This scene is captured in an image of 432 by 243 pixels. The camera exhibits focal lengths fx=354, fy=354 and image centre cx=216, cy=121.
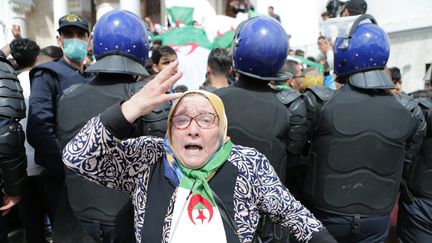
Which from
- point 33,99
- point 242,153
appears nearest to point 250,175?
point 242,153

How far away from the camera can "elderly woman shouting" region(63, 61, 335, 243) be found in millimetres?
1443

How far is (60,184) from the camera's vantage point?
3049 mm

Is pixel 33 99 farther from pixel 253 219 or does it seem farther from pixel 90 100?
pixel 253 219

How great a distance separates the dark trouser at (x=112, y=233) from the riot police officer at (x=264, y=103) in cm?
79

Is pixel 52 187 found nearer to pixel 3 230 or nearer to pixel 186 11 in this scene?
pixel 3 230

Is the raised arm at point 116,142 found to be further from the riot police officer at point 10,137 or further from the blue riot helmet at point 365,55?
the blue riot helmet at point 365,55

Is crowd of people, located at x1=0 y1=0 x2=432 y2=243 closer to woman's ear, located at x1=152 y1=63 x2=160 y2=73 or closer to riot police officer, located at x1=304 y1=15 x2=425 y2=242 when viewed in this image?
riot police officer, located at x1=304 y1=15 x2=425 y2=242

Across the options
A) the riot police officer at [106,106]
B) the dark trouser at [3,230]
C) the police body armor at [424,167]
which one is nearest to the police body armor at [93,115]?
the riot police officer at [106,106]

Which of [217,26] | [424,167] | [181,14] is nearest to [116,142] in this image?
[424,167]

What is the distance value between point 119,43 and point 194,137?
100 centimetres

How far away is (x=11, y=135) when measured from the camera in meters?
2.30

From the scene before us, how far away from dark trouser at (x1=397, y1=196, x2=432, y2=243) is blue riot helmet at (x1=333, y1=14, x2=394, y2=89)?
1023 mm

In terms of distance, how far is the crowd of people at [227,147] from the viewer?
151 cm

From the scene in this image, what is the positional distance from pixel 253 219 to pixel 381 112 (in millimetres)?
1290
